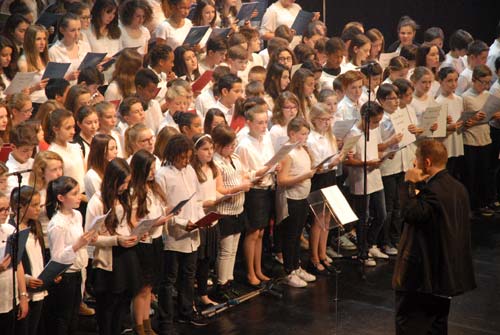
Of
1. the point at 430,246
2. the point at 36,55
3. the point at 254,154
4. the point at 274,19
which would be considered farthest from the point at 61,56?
the point at 430,246

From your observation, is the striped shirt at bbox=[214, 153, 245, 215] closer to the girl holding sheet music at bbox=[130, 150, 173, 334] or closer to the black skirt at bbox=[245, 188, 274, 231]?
the black skirt at bbox=[245, 188, 274, 231]

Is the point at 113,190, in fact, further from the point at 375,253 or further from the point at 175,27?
the point at 175,27

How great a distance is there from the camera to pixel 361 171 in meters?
7.30

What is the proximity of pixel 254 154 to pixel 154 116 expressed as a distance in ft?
2.83

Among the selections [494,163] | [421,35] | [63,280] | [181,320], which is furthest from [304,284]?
[421,35]

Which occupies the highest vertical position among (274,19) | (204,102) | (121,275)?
(274,19)

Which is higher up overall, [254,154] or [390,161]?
[254,154]

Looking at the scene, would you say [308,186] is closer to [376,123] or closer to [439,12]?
[376,123]

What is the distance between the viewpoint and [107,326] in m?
5.32

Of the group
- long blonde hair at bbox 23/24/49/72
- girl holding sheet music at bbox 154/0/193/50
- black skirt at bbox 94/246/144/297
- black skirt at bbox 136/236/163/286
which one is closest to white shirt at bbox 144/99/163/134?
long blonde hair at bbox 23/24/49/72

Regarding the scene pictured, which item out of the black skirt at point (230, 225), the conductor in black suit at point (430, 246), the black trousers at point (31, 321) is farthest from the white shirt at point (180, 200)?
the conductor in black suit at point (430, 246)

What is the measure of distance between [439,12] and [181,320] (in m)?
7.60

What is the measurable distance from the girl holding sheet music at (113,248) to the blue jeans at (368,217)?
246cm

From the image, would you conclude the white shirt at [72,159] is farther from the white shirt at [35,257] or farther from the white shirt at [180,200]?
the white shirt at [35,257]
